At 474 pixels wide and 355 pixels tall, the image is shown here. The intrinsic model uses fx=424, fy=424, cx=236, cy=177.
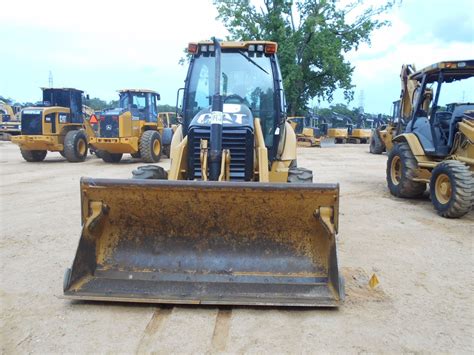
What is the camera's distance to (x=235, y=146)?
4633mm

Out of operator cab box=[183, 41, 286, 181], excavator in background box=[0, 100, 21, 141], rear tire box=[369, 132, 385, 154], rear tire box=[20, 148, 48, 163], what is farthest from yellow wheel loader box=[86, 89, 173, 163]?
excavator in background box=[0, 100, 21, 141]

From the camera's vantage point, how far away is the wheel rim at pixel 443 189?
670 centimetres

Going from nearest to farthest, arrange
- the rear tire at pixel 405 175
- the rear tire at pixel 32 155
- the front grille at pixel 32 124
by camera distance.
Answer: the rear tire at pixel 405 175 → the front grille at pixel 32 124 → the rear tire at pixel 32 155

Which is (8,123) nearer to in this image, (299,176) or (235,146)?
(235,146)

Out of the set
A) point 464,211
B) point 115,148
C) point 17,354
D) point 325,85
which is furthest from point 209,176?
point 325,85

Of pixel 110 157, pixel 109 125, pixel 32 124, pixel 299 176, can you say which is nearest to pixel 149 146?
pixel 109 125

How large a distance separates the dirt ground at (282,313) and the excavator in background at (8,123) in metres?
25.2

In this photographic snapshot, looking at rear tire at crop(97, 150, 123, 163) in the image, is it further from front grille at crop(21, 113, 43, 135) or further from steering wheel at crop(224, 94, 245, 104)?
steering wheel at crop(224, 94, 245, 104)

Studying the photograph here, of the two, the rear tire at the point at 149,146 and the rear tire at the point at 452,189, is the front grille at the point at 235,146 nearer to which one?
the rear tire at the point at 452,189

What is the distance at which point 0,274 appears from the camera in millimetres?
4141

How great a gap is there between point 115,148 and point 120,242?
36.0 ft

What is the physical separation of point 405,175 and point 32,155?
13.2 m

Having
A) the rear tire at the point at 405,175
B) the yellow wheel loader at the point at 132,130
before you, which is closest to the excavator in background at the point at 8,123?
the yellow wheel loader at the point at 132,130

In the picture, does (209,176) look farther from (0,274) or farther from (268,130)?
(0,274)
